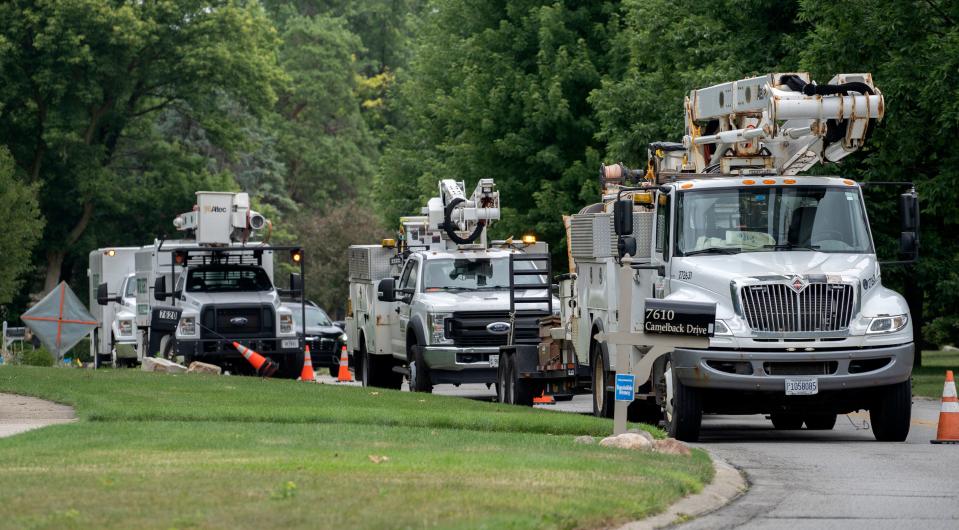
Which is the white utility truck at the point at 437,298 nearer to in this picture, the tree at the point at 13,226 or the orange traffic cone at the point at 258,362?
the orange traffic cone at the point at 258,362

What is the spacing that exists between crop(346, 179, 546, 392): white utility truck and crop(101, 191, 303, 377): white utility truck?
1672 mm

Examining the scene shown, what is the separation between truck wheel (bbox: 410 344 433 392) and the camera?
2573 cm

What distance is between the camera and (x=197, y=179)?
60.7m

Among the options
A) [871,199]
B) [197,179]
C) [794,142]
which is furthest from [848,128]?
[197,179]

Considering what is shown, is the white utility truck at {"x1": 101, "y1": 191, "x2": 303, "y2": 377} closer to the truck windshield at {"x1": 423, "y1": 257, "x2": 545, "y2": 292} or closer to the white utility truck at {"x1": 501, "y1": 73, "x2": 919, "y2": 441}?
the truck windshield at {"x1": 423, "y1": 257, "x2": 545, "y2": 292}

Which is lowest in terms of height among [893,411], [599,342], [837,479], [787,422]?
[787,422]

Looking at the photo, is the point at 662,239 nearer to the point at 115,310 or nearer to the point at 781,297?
the point at 781,297

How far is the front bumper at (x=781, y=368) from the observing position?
1719cm

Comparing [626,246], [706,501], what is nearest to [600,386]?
[626,246]

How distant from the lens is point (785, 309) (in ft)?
56.9

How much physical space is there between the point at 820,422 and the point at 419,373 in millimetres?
7190

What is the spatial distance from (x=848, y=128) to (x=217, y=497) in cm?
1000

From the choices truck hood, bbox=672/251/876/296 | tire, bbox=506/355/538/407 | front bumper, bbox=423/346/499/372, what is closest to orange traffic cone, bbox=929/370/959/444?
truck hood, bbox=672/251/876/296

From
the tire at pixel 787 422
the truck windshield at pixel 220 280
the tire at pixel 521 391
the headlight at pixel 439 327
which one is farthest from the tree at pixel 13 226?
the tire at pixel 787 422
